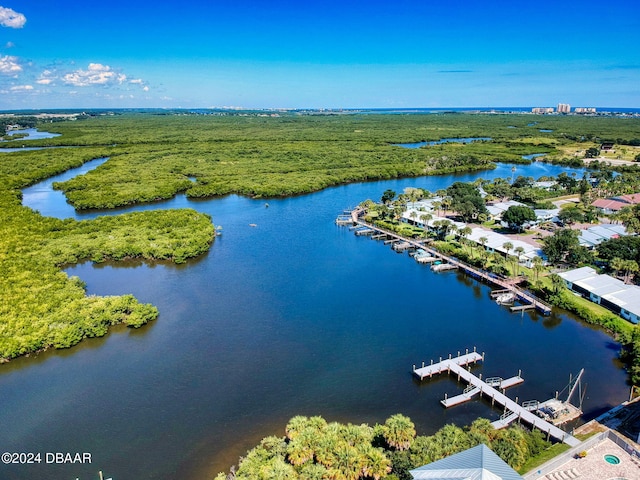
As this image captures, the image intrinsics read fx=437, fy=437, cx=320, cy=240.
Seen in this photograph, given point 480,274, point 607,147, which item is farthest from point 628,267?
point 607,147

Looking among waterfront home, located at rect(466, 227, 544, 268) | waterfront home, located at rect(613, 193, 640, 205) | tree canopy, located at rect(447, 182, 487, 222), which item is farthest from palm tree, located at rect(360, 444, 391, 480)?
waterfront home, located at rect(613, 193, 640, 205)

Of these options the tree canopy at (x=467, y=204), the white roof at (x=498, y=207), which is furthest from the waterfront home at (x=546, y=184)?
the tree canopy at (x=467, y=204)

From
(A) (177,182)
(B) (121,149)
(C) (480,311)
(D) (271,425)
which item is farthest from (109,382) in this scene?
(B) (121,149)

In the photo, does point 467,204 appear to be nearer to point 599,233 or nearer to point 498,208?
point 498,208

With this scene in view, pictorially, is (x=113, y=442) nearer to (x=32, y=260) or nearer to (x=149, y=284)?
(x=149, y=284)

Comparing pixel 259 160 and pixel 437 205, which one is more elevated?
pixel 259 160
